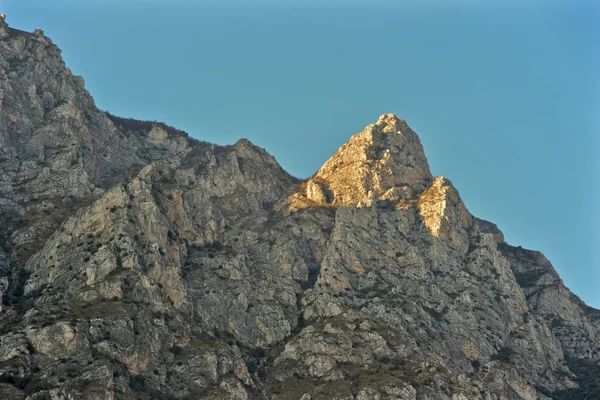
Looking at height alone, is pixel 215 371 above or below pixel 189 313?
below

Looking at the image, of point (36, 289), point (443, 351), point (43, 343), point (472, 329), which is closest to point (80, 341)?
point (43, 343)

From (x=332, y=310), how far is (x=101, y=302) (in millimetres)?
48879

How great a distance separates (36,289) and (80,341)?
21.8 meters

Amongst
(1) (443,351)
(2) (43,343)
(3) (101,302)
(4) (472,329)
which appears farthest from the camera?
(4) (472,329)

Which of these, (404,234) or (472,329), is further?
(404,234)

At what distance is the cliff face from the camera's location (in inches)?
4823

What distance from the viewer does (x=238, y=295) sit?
154 m

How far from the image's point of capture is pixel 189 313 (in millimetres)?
143750

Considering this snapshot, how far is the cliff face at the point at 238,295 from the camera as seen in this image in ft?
402

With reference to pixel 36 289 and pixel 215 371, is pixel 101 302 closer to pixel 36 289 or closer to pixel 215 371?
pixel 36 289

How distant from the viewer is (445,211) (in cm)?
19325

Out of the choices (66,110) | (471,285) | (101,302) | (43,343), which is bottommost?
A: (43,343)

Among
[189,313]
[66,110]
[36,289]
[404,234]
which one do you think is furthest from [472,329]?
[66,110]

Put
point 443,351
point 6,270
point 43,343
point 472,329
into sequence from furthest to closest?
point 472,329 → point 443,351 → point 6,270 → point 43,343
